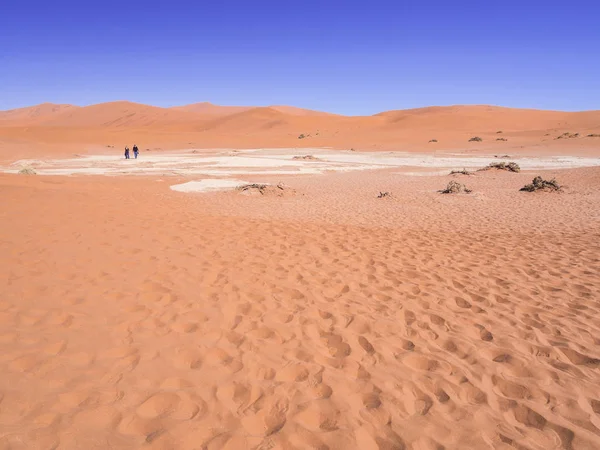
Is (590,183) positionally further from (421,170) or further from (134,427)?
(134,427)

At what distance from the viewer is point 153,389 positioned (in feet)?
11.0

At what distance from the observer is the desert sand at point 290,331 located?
3012mm

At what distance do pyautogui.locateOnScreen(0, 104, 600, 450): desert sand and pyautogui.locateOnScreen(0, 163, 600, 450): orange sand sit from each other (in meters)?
0.02

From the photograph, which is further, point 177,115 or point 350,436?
point 177,115

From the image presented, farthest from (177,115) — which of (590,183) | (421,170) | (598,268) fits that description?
(598,268)

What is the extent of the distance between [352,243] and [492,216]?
19.0 feet

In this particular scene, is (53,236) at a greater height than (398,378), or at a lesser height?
greater

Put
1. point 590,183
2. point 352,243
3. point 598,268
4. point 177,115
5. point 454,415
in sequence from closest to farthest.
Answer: point 454,415
point 598,268
point 352,243
point 590,183
point 177,115

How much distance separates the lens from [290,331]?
→ 4434mm

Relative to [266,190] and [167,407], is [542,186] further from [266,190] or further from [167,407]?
[167,407]

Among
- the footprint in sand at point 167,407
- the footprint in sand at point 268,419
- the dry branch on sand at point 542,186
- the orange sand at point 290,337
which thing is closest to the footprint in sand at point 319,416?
the orange sand at point 290,337

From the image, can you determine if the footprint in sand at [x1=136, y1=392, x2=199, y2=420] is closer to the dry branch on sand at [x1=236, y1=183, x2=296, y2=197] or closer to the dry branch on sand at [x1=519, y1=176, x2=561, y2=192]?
the dry branch on sand at [x1=236, y1=183, x2=296, y2=197]

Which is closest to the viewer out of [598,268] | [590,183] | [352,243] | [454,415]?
[454,415]

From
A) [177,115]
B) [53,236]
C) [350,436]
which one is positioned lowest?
[350,436]
